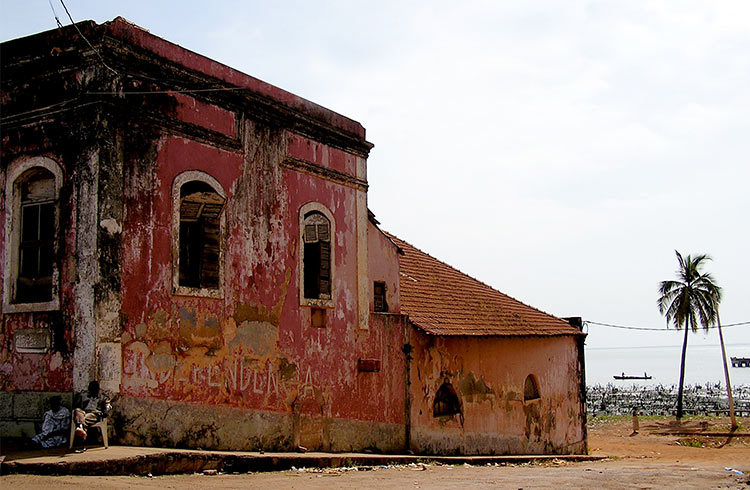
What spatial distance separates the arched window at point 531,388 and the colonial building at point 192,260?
4505mm

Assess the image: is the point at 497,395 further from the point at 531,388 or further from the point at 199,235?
the point at 199,235

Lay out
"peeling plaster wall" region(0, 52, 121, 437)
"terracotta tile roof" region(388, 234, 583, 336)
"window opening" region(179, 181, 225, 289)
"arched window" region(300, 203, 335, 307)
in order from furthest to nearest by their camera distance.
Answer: "terracotta tile roof" region(388, 234, 583, 336) < "arched window" region(300, 203, 335, 307) < "window opening" region(179, 181, 225, 289) < "peeling plaster wall" region(0, 52, 121, 437)

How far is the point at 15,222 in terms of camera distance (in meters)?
11.2

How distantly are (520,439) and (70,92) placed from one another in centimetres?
1360

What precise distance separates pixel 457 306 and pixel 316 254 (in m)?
6.24

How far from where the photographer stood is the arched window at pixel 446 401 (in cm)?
1727

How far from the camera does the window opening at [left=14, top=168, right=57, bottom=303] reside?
10914 millimetres

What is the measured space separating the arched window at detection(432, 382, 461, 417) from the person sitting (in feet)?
29.1

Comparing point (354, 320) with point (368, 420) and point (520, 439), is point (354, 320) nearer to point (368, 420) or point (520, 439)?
point (368, 420)

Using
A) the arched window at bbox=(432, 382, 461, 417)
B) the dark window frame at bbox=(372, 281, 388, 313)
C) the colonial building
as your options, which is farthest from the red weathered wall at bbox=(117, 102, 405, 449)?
the arched window at bbox=(432, 382, 461, 417)

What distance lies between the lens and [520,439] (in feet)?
64.7

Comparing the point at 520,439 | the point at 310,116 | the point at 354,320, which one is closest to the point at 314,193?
the point at 310,116

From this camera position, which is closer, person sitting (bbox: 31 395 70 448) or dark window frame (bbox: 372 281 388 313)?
person sitting (bbox: 31 395 70 448)

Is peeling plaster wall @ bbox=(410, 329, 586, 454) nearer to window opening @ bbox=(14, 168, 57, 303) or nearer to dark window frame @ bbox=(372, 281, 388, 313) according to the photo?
dark window frame @ bbox=(372, 281, 388, 313)
